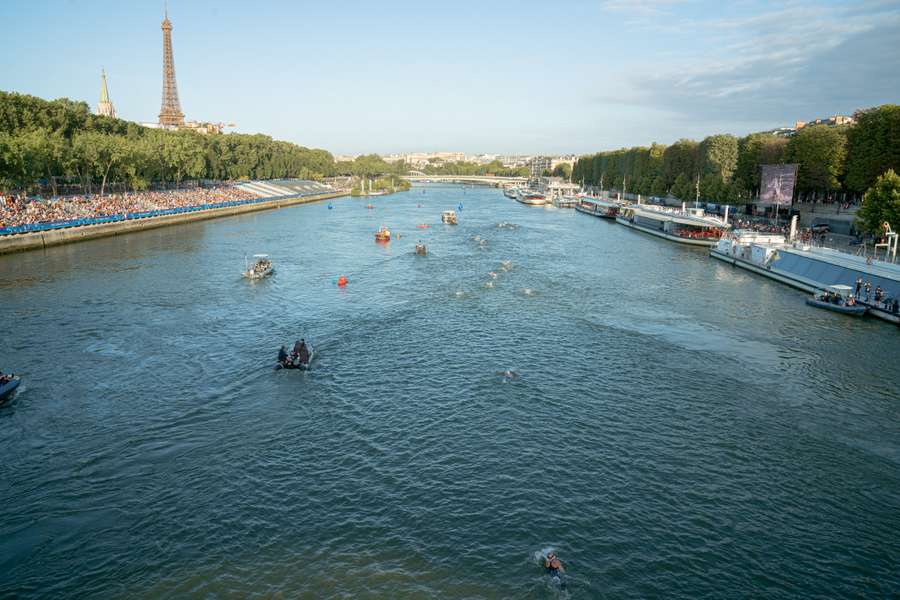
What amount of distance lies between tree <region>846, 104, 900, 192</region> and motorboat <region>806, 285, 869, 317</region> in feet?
113

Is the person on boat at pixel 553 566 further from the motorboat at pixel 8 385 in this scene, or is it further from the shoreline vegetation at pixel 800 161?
the shoreline vegetation at pixel 800 161

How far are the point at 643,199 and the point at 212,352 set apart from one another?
5461 inches

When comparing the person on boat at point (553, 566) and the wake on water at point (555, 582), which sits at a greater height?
the person on boat at point (553, 566)

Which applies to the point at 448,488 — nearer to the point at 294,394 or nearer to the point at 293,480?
the point at 293,480

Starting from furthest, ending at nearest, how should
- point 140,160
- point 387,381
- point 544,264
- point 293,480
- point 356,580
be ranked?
1. point 140,160
2. point 544,264
3. point 387,381
4. point 293,480
5. point 356,580

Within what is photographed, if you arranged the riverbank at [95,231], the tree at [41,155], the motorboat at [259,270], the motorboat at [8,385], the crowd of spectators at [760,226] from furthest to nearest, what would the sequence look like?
the crowd of spectators at [760,226]
the tree at [41,155]
the riverbank at [95,231]
the motorboat at [259,270]
the motorboat at [8,385]

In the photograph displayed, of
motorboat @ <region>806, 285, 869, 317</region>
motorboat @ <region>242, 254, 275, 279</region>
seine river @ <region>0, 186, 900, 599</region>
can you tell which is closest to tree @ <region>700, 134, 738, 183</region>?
motorboat @ <region>806, 285, 869, 317</region>

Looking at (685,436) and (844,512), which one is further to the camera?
(685,436)

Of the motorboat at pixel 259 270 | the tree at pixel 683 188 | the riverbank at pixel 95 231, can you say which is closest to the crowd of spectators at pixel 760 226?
the tree at pixel 683 188

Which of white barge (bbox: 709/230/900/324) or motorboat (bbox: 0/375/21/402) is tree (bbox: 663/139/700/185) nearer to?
white barge (bbox: 709/230/900/324)

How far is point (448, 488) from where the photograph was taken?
22.0 meters

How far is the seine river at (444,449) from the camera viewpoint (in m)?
18.0

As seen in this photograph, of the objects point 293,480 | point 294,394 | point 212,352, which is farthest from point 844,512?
point 212,352

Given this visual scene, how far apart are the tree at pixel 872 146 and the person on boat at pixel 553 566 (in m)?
77.3
